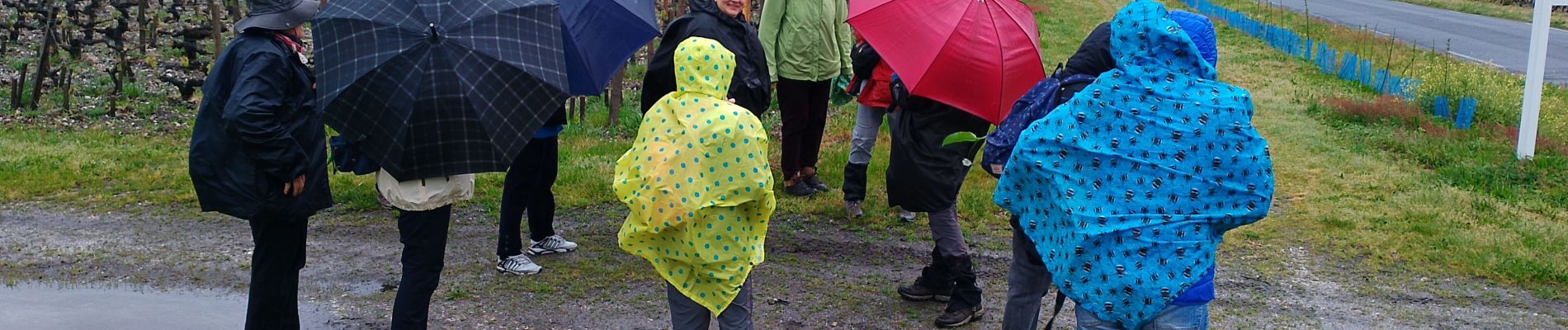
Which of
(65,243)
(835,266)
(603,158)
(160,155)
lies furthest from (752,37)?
(160,155)

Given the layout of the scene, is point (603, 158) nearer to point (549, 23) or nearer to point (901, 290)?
point (901, 290)

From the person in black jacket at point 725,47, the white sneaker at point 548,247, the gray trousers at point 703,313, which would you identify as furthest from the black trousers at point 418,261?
the white sneaker at point 548,247

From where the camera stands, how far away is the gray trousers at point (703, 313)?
3824 millimetres

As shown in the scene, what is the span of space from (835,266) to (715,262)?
2039 millimetres

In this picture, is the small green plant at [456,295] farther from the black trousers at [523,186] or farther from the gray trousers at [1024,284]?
the gray trousers at [1024,284]

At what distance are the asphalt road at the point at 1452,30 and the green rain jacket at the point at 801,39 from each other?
10478 millimetres

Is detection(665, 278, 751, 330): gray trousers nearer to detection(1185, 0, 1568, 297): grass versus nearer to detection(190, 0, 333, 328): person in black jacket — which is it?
detection(190, 0, 333, 328): person in black jacket

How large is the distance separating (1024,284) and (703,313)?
40.7 inches

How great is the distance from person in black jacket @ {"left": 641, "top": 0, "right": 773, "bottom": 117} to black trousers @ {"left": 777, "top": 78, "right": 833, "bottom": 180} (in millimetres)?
1141

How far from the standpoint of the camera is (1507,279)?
5531 mm

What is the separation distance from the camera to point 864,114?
622 centimetres

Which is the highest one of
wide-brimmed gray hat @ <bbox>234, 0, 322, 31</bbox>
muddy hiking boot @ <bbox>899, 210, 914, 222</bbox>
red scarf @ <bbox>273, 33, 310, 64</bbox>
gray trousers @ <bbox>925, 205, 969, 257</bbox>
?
Result: wide-brimmed gray hat @ <bbox>234, 0, 322, 31</bbox>

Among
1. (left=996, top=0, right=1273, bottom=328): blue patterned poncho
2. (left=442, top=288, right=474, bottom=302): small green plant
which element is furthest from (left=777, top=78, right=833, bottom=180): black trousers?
(left=996, top=0, right=1273, bottom=328): blue patterned poncho

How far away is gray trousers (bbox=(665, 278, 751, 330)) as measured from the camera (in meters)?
3.82
